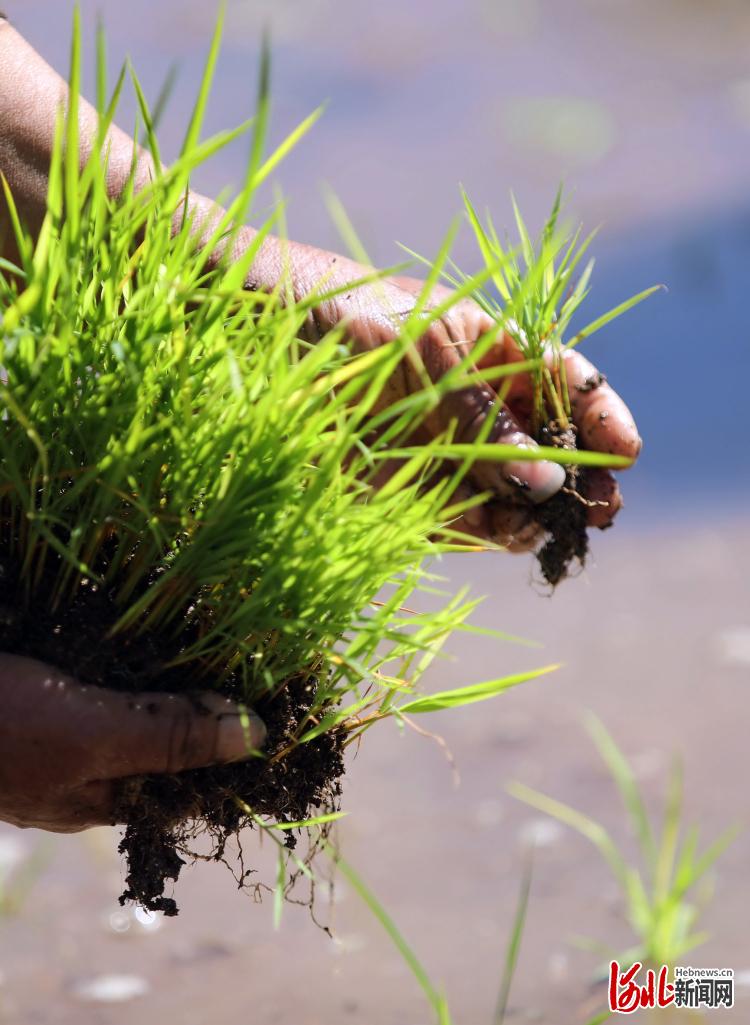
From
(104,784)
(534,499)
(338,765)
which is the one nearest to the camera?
(104,784)

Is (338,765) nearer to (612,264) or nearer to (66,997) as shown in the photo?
(66,997)

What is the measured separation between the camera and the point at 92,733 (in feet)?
3.37

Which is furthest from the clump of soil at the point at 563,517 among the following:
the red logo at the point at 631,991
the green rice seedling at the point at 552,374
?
the red logo at the point at 631,991

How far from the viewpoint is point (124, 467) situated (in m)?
0.99

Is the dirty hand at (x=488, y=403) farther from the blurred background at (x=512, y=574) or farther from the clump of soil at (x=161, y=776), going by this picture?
the clump of soil at (x=161, y=776)

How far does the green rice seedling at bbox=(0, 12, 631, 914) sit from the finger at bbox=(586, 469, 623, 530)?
384 mm

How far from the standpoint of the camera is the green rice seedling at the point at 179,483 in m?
0.99

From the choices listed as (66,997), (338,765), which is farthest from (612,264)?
(338,765)

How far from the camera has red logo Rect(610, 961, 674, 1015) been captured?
1921 millimetres

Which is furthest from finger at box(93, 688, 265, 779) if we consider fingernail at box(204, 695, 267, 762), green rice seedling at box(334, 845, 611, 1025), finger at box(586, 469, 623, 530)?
finger at box(586, 469, 623, 530)

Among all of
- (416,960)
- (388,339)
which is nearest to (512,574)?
(416,960)

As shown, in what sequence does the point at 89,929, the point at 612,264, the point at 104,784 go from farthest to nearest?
the point at 612,264
the point at 89,929
the point at 104,784

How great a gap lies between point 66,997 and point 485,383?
1.44 meters

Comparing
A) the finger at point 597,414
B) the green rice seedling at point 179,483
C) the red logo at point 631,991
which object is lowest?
the red logo at point 631,991
